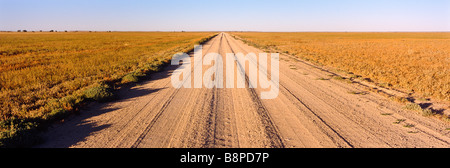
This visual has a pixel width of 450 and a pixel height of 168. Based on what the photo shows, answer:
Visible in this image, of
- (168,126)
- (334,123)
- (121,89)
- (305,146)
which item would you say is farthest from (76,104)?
(334,123)

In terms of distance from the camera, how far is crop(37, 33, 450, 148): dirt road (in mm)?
3980

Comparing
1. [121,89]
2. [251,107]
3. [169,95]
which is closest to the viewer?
[251,107]

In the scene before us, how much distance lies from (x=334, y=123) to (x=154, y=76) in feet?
26.7

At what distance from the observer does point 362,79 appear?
30.9 ft

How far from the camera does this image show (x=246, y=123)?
15.6 ft

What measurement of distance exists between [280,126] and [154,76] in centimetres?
750

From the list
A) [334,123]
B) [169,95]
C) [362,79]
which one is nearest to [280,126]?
[334,123]

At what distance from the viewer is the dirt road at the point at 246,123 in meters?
3.98
